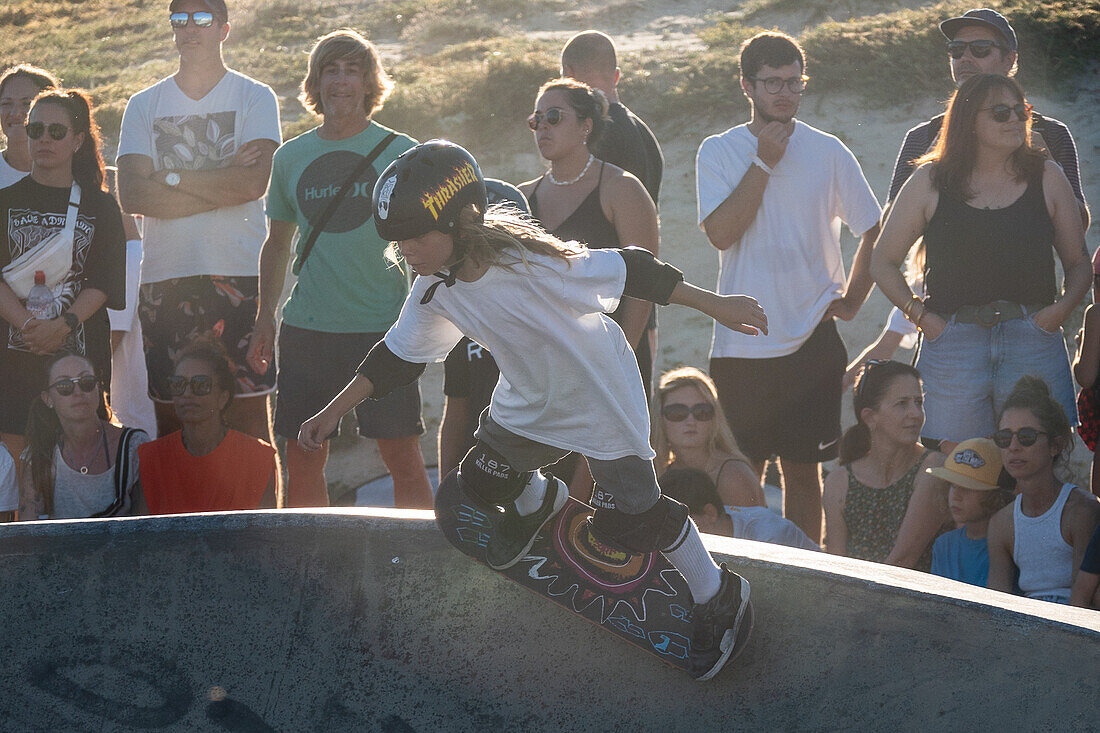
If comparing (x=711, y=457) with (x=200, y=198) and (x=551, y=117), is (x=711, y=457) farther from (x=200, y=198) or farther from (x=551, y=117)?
(x=200, y=198)

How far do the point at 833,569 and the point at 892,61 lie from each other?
394 inches

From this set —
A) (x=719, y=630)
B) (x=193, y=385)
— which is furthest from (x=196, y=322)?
(x=719, y=630)

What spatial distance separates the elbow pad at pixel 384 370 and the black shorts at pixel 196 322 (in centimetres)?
174

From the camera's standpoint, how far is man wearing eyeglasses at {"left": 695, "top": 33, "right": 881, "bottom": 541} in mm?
4500

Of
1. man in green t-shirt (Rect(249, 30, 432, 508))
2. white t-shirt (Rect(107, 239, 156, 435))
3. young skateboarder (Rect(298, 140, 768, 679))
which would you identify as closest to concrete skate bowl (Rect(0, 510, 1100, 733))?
young skateboarder (Rect(298, 140, 768, 679))

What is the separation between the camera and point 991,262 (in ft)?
13.7

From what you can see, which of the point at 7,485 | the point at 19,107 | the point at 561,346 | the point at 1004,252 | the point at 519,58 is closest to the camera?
the point at 561,346

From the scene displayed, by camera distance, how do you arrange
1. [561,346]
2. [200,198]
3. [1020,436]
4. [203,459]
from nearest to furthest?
[561,346] → [1020,436] → [203,459] → [200,198]

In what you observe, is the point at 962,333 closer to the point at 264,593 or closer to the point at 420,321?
the point at 420,321

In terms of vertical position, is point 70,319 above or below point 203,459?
above

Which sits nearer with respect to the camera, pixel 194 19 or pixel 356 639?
pixel 356 639

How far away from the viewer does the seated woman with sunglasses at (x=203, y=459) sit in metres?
4.43

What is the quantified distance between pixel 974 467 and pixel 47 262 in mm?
3792

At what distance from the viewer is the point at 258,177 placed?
469 cm
